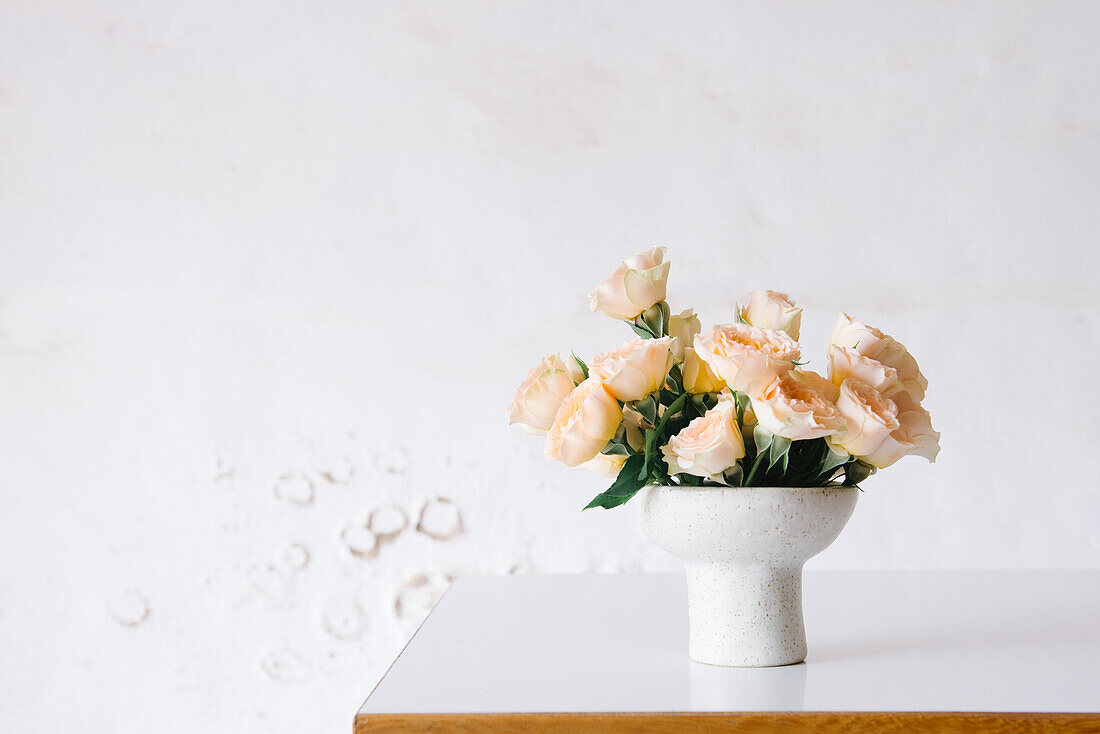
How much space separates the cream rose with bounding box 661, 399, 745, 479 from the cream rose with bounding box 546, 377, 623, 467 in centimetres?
5

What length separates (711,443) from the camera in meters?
0.68

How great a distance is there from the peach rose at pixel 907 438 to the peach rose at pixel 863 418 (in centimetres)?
1

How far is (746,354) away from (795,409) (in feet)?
0.16

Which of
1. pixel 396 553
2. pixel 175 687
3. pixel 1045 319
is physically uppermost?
pixel 1045 319

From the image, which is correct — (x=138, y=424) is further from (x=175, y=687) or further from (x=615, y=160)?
(x=615, y=160)

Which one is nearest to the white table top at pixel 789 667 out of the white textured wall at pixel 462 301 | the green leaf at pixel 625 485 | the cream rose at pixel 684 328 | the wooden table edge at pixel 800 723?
the wooden table edge at pixel 800 723

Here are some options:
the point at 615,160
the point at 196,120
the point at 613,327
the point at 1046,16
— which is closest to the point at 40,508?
the point at 196,120

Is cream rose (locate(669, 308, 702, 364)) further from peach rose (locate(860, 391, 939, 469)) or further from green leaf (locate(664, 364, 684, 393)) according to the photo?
peach rose (locate(860, 391, 939, 469))

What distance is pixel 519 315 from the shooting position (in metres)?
1.77

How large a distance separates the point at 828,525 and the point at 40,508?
1.54 m

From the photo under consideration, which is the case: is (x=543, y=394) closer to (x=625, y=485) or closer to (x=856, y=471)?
(x=625, y=485)

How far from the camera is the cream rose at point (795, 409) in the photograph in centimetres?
65

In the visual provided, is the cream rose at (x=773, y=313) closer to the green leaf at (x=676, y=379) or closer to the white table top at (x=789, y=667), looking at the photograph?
the green leaf at (x=676, y=379)

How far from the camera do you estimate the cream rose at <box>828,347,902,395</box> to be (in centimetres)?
69
